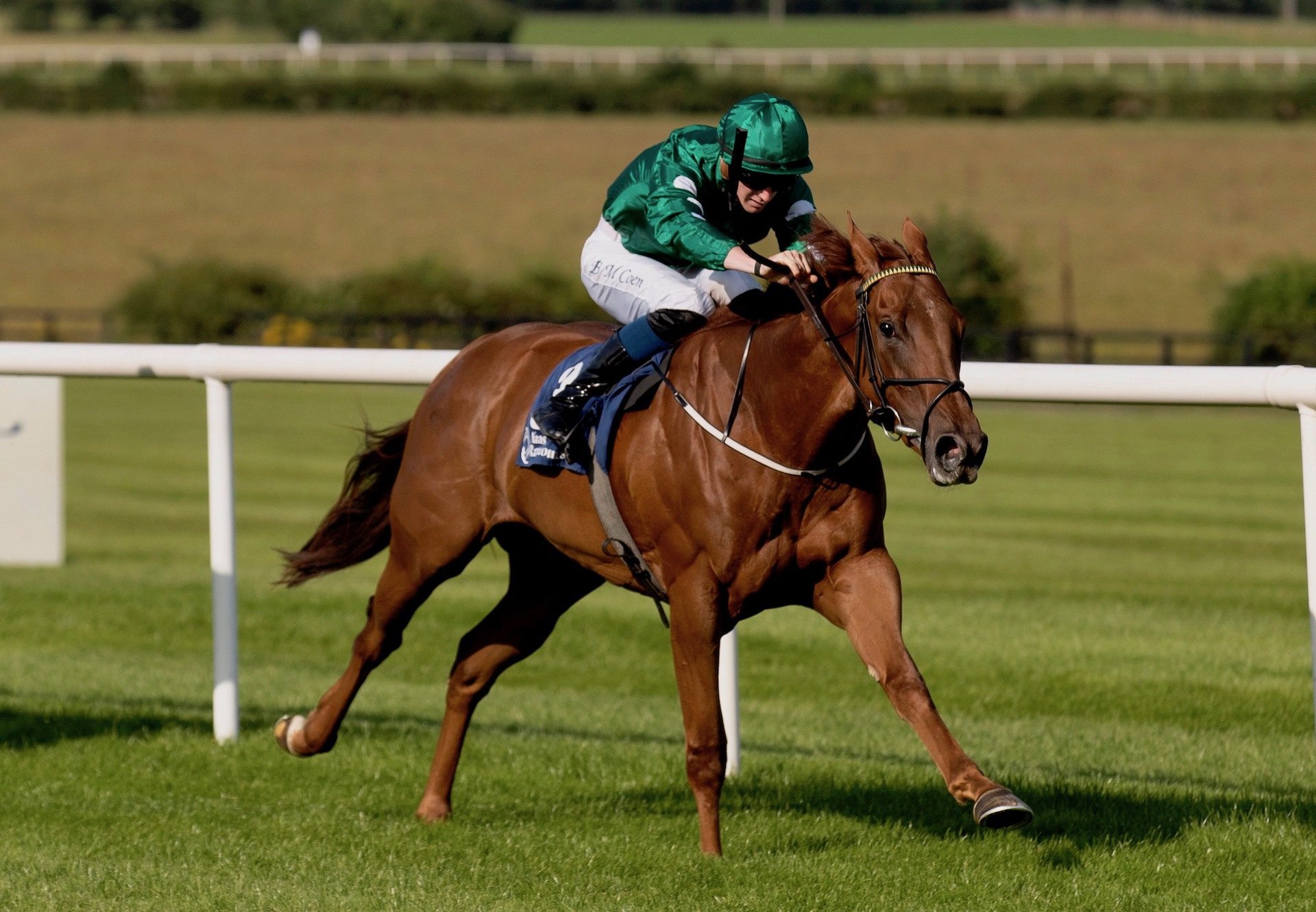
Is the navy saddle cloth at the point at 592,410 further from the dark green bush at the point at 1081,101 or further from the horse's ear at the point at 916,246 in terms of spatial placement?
the dark green bush at the point at 1081,101

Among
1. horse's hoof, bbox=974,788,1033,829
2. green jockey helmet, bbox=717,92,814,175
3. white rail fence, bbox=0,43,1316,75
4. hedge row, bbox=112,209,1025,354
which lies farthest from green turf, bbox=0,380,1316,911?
white rail fence, bbox=0,43,1316,75

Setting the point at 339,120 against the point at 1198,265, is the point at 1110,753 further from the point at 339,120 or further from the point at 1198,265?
the point at 339,120

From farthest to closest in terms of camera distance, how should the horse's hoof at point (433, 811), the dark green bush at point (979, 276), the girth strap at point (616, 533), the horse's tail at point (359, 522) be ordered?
the dark green bush at point (979, 276), the horse's tail at point (359, 522), the horse's hoof at point (433, 811), the girth strap at point (616, 533)

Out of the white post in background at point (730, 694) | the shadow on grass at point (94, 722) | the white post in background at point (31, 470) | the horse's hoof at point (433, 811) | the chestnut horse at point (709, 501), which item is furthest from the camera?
the white post in background at point (31, 470)

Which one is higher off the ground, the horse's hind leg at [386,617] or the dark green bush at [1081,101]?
the horse's hind leg at [386,617]

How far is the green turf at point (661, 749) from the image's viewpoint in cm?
429

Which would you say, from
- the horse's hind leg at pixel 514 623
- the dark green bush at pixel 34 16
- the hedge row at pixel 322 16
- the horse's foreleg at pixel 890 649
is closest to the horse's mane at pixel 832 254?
the horse's foreleg at pixel 890 649

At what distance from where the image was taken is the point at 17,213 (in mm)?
52625

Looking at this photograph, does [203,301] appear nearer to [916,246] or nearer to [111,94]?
[111,94]

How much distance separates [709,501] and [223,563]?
2246 mm

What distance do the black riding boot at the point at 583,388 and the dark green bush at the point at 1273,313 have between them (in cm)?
2850

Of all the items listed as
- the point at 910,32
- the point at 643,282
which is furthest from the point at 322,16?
the point at 643,282

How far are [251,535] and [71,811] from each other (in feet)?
27.7

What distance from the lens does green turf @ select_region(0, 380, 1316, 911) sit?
4.29 m
